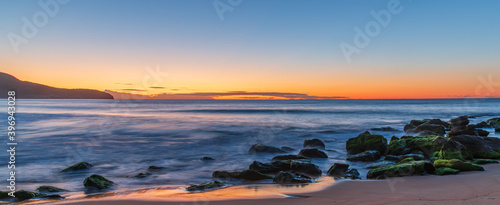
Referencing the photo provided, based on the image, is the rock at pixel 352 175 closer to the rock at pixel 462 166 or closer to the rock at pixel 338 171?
the rock at pixel 338 171

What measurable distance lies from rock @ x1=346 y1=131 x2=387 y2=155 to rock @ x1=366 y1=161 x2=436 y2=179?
410 cm

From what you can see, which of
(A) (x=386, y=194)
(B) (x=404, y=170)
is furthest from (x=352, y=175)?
(A) (x=386, y=194)

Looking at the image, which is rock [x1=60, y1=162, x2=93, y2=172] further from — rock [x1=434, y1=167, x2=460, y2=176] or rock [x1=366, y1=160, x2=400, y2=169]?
rock [x1=434, y1=167, x2=460, y2=176]

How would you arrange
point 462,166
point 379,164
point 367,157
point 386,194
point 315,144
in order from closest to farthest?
point 386,194, point 462,166, point 379,164, point 367,157, point 315,144

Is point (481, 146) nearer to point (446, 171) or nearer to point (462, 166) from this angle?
point (462, 166)

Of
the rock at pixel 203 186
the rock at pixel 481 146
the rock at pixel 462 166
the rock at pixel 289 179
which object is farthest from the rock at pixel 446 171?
the rock at pixel 203 186

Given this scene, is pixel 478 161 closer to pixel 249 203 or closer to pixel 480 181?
pixel 480 181

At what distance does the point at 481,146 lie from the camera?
37.8 ft

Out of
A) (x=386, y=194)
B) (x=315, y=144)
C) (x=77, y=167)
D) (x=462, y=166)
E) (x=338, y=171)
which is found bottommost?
(x=77, y=167)

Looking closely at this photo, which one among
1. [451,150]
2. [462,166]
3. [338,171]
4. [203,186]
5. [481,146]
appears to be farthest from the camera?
[481,146]

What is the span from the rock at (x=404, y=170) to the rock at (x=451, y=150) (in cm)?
258

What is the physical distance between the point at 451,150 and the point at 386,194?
Answer: 599cm

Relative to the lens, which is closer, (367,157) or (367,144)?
(367,157)

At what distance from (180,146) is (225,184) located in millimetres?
9694
